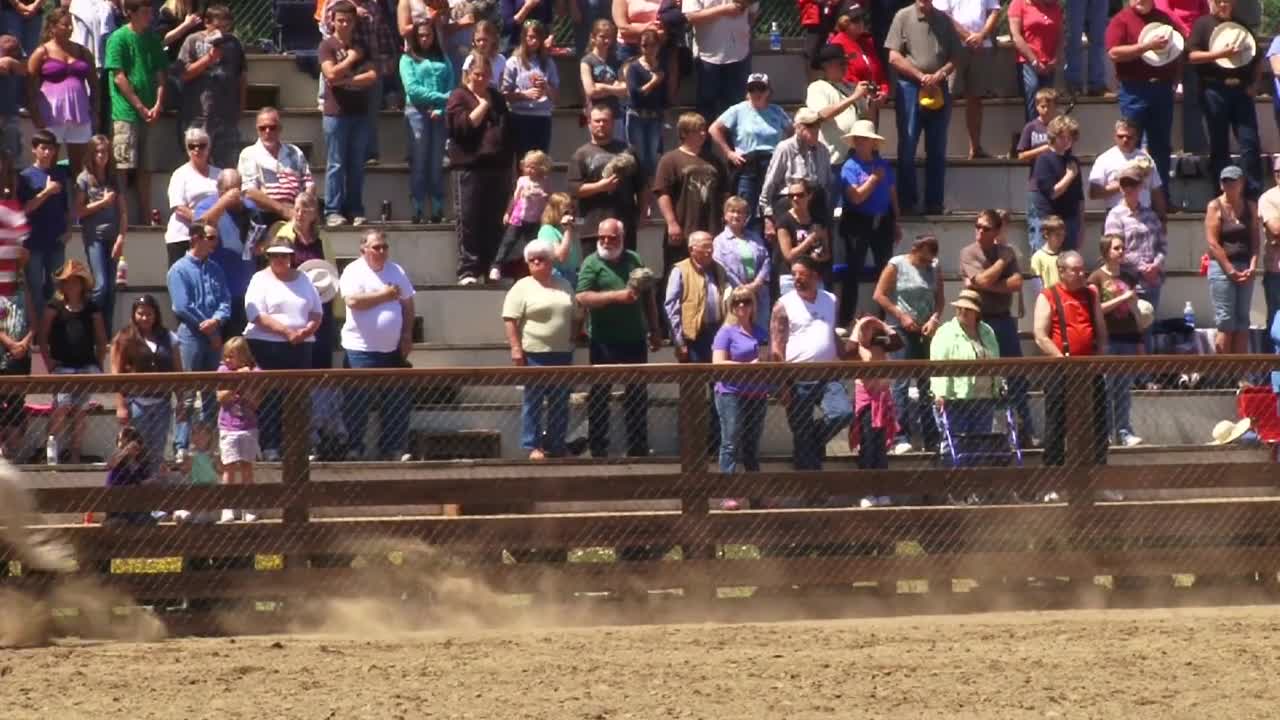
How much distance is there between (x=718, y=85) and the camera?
18250mm

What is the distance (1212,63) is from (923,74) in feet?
8.21

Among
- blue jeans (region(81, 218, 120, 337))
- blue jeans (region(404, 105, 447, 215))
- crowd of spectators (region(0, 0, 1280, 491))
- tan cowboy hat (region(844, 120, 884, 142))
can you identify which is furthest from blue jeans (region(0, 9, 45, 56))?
tan cowboy hat (region(844, 120, 884, 142))

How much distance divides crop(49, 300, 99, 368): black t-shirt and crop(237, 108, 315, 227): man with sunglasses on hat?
163 centimetres

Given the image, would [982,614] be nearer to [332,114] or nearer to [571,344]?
[571,344]

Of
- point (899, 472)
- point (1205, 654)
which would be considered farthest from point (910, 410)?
point (1205, 654)

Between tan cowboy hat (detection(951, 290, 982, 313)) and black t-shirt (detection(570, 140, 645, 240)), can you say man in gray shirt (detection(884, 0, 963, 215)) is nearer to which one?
black t-shirt (detection(570, 140, 645, 240))

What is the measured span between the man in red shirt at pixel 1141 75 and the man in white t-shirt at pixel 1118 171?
55 centimetres

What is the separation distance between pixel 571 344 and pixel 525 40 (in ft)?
10.0

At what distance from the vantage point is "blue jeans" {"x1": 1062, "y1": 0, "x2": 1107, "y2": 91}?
1947 cm

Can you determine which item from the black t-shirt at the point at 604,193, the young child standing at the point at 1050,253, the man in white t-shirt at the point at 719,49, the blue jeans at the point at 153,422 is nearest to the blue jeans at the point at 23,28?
the black t-shirt at the point at 604,193

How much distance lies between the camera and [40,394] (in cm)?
1352

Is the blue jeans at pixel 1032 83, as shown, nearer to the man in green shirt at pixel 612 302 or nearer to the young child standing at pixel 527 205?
the young child standing at pixel 527 205

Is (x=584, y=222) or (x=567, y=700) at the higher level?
(x=584, y=222)

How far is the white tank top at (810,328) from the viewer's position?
49.6 ft
